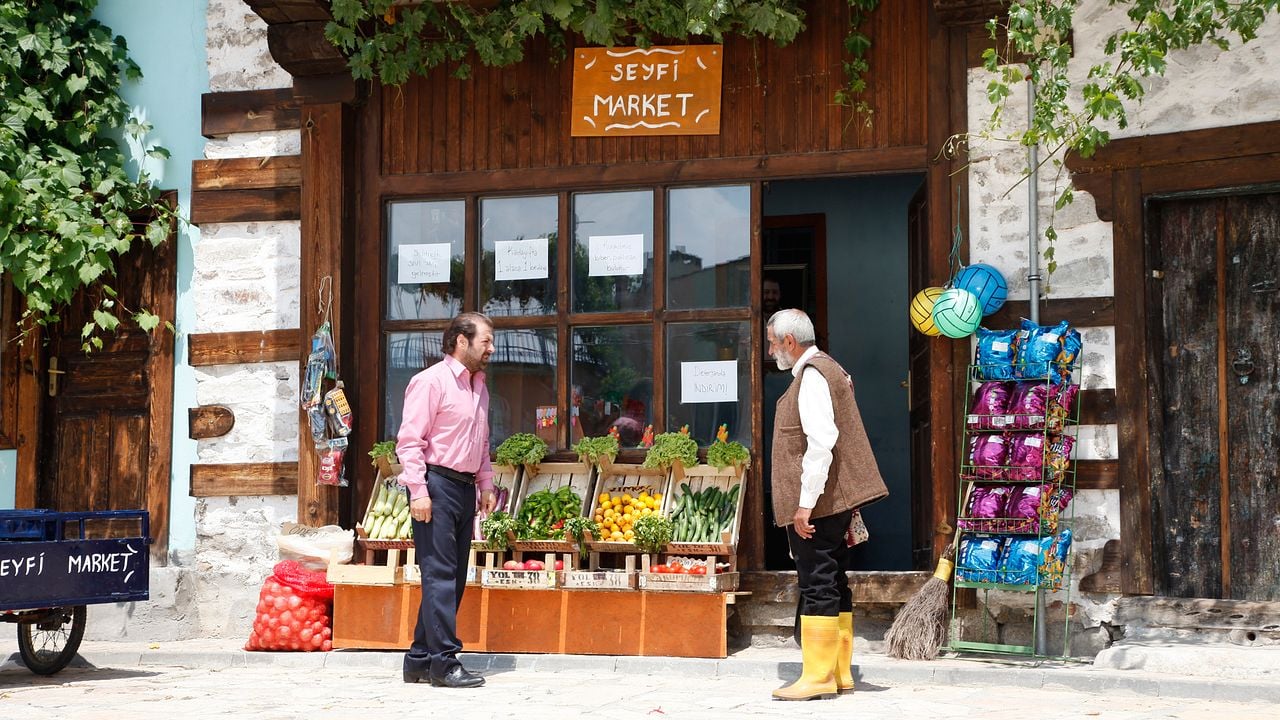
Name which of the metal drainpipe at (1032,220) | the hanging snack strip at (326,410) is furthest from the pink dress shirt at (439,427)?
the metal drainpipe at (1032,220)

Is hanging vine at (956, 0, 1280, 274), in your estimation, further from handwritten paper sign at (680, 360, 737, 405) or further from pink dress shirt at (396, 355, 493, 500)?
pink dress shirt at (396, 355, 493, 500)

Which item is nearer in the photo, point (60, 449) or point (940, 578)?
point (940, 578)

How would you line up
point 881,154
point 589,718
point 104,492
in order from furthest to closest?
point 104,492 → point 881,154 → point 589,718

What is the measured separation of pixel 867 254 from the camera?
11.4 meters

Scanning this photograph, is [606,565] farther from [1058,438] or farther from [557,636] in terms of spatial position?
[1058,438]

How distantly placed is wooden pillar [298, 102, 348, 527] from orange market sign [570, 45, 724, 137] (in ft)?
4.96

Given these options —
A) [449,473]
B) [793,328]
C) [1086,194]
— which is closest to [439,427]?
[449,473]

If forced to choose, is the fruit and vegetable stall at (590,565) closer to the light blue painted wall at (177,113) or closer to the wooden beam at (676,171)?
the wooden beam at (676,171)

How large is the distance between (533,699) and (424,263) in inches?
142

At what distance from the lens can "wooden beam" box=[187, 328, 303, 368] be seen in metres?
9.12

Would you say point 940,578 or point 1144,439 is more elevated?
point 1144,439

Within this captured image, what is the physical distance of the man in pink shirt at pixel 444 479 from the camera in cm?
673

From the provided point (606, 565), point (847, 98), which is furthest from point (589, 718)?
point (847, 98)

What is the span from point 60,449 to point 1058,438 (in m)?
6.57
